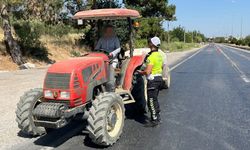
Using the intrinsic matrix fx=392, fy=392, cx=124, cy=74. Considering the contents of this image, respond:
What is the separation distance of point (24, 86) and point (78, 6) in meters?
21.8

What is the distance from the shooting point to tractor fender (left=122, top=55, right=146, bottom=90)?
339 inches

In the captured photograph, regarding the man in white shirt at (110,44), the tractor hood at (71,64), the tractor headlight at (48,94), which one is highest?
the man in white shirt at (110,44)

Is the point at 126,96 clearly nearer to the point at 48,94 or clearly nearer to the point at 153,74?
the point at 153,74

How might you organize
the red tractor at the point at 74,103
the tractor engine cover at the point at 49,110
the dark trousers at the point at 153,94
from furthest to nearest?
the dark trousers at the point at 153,94 → the red tractor at the point at 74,103 → the tractor engine cover at the point at 49,110

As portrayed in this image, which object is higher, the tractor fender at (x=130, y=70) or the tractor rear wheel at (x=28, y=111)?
the tractor fender at (x=130, y=70)

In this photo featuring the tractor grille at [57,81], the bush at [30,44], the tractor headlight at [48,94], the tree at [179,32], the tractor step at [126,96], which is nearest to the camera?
the tractor grille at [57,81]

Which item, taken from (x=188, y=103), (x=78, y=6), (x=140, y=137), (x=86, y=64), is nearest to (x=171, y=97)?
(x=188, y=103)

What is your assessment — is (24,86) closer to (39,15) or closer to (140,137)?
(140,137)

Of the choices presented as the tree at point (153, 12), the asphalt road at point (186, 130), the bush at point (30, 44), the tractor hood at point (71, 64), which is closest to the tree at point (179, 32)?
the tree at point (153, 12)

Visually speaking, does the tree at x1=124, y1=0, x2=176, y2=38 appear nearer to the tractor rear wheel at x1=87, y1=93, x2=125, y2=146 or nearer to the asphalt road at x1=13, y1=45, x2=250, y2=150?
the asphalt road at x1=13, y1=45, x2=250, y2=150

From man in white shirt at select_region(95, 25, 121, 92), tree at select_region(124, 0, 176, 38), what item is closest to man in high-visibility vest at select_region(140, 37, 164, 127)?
man in white shirt at select_region(95, 25, 121, 92)

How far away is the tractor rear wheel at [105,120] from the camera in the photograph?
6422mm

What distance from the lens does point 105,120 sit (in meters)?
6.49

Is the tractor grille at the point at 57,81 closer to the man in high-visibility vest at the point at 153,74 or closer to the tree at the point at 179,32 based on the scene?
the man in high-visibility vest at the point at 153,74
